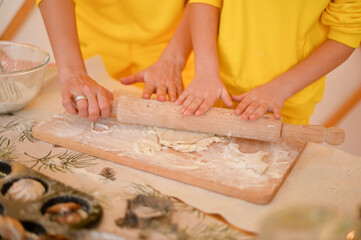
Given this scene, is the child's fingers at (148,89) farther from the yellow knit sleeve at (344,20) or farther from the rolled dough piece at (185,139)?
the yellow knit sleeve at (344,20)

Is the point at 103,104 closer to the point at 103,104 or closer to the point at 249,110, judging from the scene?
the point at 103,104

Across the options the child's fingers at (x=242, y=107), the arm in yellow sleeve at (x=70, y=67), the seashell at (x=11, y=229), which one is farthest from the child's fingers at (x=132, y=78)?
the seashell at (x=11, y=229)

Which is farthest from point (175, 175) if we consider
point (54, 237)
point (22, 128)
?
point (22, 128)

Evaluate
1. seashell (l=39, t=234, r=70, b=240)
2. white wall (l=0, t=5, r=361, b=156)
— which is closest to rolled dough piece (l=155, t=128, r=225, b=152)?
seashell (l=39, t=234, r=70, b=240)

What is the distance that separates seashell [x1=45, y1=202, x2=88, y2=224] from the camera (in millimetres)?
493

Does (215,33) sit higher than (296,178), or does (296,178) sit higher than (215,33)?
(215,33)

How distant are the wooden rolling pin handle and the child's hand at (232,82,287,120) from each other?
39mm

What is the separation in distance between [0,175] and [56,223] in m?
0.21

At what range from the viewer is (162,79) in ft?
3.12

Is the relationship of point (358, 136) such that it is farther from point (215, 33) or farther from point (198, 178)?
point (198, 178)

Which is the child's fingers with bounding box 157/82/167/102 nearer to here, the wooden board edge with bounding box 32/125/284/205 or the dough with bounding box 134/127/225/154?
the dough with bounding box 134/127/225/154

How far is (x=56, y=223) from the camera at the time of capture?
469mm

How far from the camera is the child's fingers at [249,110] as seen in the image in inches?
29.7

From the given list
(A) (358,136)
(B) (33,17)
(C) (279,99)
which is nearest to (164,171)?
(C) (279,99)
